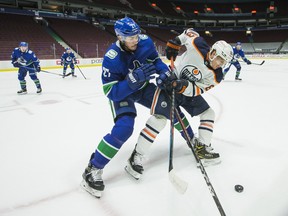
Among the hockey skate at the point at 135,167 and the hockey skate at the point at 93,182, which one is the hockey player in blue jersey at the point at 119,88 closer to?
the hockey skate at the point at 93,182

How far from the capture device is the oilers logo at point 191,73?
176 cm

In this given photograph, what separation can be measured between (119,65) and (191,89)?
1.73 ft

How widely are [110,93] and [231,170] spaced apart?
3.56ft

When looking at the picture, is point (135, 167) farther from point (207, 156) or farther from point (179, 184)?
point (207, 156)

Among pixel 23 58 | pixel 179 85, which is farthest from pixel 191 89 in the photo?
pixel 23 58

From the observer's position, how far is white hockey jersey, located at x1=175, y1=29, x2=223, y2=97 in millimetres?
1714

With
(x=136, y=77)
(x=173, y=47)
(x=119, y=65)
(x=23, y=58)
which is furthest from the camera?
(x=23, y=58)

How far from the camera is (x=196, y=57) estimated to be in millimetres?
1777

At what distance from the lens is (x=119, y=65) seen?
1571 mm

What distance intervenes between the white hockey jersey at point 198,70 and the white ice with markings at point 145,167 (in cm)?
63

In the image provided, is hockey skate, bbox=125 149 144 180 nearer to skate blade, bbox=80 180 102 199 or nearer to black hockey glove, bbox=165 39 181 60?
skate blade, bbox=80 180 102 199

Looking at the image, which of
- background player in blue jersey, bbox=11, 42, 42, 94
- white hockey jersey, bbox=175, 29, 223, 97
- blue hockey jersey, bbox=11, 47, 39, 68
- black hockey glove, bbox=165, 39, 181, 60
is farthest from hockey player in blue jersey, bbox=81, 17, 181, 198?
blue hockey jersey, bbox=11, 47, 39, 68

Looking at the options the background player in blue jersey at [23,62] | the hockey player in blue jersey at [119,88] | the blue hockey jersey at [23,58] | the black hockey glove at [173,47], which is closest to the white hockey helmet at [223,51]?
the hockey player in blue jersey at [119,88]

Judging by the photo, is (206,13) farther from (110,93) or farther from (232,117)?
(110,93)
